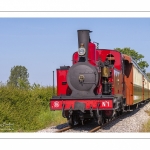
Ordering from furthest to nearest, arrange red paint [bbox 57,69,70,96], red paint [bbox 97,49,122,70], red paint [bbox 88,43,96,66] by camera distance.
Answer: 1. red paint [bbox 97,49,122,70]
2. red paint [bbox 57,69,70,96]
3. red paint [bbox 88,43,96,66]

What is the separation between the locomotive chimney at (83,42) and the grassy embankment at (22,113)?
412 centimetres

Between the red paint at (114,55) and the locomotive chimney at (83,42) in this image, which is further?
the red paint at (114,55)

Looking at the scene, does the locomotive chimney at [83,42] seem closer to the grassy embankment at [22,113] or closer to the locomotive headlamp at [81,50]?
the locomotive headlamp at [81,50]

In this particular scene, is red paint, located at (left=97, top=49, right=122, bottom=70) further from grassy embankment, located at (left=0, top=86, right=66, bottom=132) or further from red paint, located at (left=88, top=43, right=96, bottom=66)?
grassy embankment, located at (left=0, top=86, right=66, bottom=132)

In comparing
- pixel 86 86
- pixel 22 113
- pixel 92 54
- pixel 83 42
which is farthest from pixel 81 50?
pixel 22 113

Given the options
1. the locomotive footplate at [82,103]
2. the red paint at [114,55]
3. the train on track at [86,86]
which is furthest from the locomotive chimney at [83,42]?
the red paint at [114,55]

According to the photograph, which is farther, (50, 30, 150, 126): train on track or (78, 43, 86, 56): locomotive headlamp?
(78, 43, 86, 56): locomotive headlamp

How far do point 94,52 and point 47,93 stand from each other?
31.5 ft

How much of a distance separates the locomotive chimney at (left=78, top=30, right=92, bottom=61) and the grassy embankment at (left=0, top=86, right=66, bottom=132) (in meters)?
4.12

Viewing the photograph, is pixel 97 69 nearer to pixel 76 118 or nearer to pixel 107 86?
pixel 107 86

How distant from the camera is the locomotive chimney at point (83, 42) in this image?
12961 mm

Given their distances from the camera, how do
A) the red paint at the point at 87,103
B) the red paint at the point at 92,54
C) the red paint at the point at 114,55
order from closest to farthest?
the red paint at the point at 87,103
the red paint at the point at 92,54
the red paint at the point at 114,55

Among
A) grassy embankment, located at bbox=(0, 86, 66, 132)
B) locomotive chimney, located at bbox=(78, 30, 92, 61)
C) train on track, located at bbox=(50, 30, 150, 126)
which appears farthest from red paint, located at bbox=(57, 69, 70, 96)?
grassy embankment, located at bbox=(0, 86, 66, 132)

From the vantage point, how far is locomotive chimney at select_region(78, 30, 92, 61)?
12961 mm
